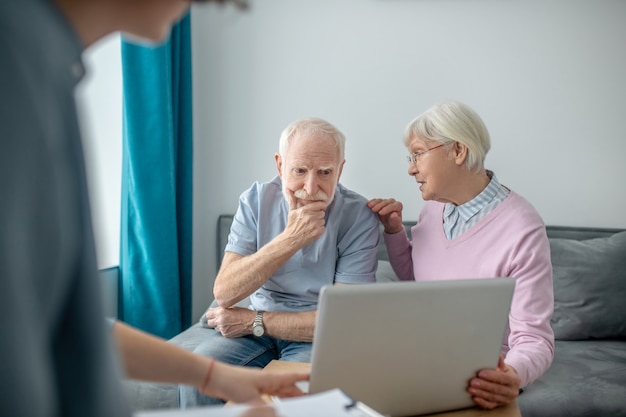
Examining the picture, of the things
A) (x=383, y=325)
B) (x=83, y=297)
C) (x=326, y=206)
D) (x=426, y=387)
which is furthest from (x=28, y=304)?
(x=326, y=206)

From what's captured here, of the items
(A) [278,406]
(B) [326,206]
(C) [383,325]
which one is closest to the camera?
(A) [278,406]

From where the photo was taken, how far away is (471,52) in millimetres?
2824

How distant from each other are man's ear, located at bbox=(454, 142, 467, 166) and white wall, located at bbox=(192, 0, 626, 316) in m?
1.13

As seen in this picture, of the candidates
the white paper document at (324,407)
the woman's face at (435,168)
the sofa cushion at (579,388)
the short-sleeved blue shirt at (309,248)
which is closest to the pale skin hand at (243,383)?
the white paper document at (324,407)

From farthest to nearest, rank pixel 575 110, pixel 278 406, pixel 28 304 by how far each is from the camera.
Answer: pixel 575 110
pixel 278 406
pixel 28 304

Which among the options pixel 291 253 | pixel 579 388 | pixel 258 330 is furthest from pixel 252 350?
pixel 579 388

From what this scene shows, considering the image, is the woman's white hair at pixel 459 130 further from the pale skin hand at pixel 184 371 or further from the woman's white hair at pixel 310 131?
the pale skin hand at pixel 184 371

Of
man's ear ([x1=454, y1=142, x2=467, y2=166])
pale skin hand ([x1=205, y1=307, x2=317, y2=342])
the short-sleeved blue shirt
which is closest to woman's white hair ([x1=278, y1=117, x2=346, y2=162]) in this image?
the short-sleeved blue shirt

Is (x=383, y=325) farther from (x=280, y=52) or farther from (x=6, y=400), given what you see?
(x=280, y=52)

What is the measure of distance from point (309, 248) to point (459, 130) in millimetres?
595

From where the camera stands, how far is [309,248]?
1874 mm

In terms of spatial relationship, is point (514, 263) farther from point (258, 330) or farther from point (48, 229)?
point (48, 229)

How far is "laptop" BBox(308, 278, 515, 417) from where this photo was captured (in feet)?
3.14

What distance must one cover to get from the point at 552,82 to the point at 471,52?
41 centimetres
